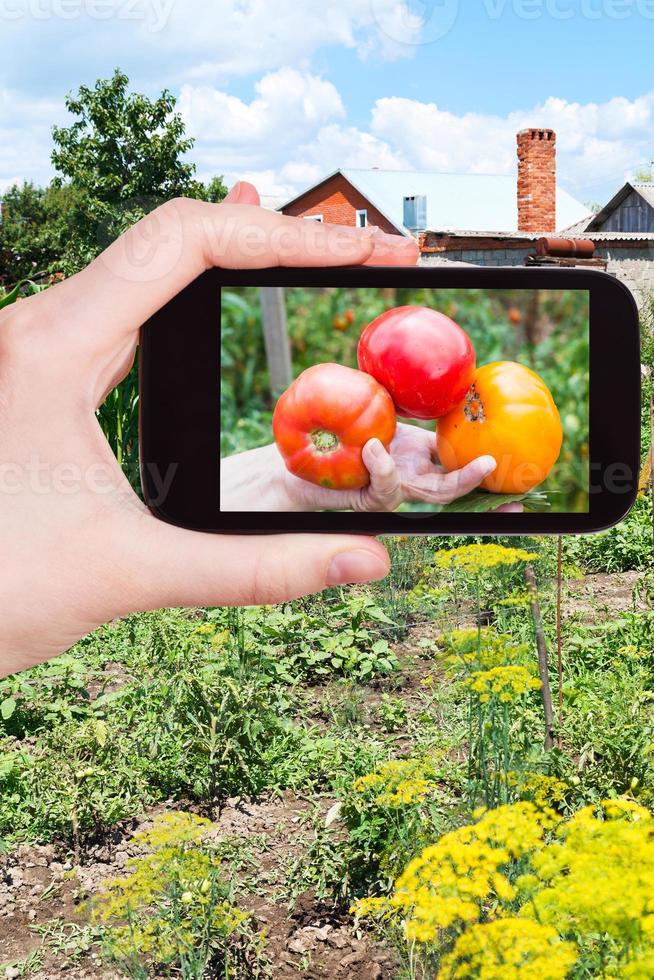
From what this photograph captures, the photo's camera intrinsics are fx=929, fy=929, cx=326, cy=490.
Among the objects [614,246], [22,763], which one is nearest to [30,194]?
[614,246]

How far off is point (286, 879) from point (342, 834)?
8.0 inches

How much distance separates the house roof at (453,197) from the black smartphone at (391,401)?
22347mm

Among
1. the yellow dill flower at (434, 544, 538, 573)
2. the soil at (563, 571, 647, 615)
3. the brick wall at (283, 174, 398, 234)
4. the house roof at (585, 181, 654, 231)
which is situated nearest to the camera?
the yellow dill flower at (434, 544, 538, 573)

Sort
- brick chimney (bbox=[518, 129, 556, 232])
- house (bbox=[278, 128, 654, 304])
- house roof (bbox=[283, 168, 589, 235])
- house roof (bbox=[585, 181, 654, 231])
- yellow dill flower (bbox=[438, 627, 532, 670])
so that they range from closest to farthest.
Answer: yellow dill flower (bbox=[438, 627, 532, 670])
house (bbox=[278, 128, 654, 304])
house roof (bbox=[585, 181, 654, 231])
brick chimney (bbox=[518, 129, 556, 232])
house roof (bbox=[283, 168, 589, 235])

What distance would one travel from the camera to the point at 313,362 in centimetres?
155

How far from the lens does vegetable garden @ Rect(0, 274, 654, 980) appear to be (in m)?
1.47

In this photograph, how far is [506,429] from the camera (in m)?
1.48

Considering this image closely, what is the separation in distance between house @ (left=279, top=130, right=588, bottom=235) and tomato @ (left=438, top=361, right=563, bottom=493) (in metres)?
21.4

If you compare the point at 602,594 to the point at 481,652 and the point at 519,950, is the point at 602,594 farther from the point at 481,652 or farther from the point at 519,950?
the point at 519,950

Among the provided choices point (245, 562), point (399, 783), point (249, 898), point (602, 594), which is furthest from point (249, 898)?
point (602, 594)

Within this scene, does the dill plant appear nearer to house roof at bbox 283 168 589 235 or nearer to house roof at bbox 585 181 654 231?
house roof at bbox 585 181 654 231

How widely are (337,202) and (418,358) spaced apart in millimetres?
25675

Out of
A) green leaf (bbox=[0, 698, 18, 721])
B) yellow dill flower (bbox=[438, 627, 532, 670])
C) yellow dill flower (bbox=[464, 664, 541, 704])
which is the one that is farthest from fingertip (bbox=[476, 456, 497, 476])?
green leaf (bbox=[0, 698, 18, 721])

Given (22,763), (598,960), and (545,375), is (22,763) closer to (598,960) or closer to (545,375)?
(598,960)
